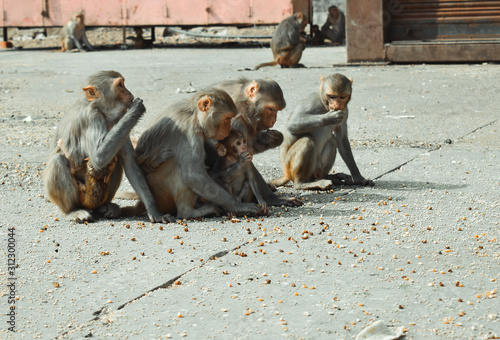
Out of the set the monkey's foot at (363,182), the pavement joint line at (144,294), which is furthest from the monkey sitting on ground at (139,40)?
the pavement joint line at (144,294)

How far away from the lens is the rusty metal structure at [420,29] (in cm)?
1490

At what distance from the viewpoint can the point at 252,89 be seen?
6.12 metres

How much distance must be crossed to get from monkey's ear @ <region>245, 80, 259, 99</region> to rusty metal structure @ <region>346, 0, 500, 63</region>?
947 centimetres

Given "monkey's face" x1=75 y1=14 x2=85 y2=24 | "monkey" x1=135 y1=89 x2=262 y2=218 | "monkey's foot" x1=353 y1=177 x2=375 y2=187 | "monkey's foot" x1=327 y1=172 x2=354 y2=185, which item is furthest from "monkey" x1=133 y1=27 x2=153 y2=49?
"monkey" x1=135 y1=89 x2=262 y2=218

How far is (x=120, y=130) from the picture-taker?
547 cm

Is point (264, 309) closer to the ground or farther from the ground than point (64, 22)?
closer to the ground

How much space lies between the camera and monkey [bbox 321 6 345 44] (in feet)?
71.5

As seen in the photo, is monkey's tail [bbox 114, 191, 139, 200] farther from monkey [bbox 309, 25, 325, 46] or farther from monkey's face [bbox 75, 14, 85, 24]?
monkey [bbox 309, 25, 325, 46]

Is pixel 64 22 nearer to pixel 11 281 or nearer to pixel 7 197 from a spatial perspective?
pixel 7 197

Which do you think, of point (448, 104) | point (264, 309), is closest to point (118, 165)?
point (264, 309)

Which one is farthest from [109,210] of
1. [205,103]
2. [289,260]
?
[289,260]

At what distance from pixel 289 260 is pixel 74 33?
18086 millimetres

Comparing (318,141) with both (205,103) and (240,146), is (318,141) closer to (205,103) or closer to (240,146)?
(240,146)

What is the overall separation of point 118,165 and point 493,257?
284 centimetres
